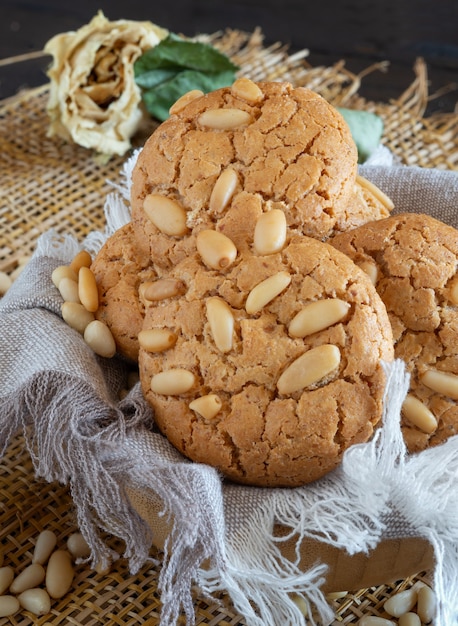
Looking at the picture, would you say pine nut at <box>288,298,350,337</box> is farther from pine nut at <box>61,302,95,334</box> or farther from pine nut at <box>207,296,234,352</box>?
pine nut at <box>61,302,95,334</box>

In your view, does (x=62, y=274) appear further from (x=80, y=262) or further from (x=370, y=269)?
(x=370, y=269)

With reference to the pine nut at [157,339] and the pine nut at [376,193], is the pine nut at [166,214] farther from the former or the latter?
the pine nut at [376,193]

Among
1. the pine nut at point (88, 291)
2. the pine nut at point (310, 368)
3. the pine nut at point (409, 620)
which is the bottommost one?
the pine nut at point (409, 620)

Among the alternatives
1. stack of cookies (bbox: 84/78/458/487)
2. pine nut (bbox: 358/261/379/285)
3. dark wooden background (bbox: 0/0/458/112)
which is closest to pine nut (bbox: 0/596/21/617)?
stack of cookies (bbox: 84/78/458/487)

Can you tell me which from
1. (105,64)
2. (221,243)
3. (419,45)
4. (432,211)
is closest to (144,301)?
(221,243)

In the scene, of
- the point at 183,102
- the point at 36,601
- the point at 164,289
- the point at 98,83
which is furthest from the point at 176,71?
the point at 36,601

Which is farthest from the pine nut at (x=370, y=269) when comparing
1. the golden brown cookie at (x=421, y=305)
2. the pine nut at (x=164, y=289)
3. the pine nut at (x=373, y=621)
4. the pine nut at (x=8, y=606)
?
the pine nut at (x=8, y=606)
